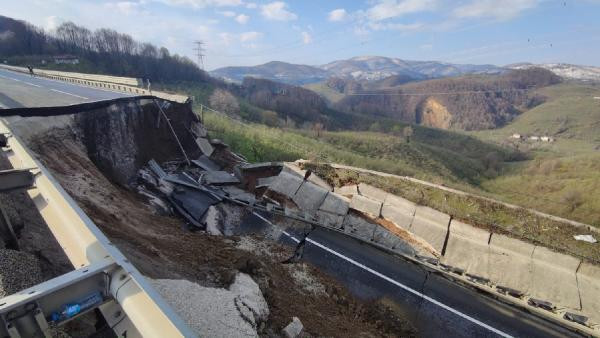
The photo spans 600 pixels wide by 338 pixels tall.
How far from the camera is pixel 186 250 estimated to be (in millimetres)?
7598

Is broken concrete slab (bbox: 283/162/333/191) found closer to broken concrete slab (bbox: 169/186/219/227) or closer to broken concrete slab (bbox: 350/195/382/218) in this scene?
broken concrete slab (bbox: 350/195/382/218)

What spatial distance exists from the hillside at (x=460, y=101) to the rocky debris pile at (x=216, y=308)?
112854 millimetres

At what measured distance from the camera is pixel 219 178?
49.3ft

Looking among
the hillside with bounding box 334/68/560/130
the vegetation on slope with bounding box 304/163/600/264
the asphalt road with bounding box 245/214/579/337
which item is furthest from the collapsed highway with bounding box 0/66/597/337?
the hillside with bounding box 334/68/560/130

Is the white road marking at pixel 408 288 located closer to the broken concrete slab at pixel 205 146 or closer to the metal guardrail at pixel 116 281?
the broken concrete slab at pixel 205 146

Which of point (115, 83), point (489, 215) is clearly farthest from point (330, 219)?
point (115, 83)

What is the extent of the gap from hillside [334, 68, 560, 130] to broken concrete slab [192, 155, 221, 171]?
102466mm

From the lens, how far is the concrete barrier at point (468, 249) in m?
10.8

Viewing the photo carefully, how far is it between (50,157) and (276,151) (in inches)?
545

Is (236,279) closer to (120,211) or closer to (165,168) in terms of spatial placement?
(120,211)

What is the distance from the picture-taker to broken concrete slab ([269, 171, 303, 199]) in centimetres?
1440

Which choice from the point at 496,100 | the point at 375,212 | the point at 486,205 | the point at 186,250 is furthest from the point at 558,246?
the point at 496,100

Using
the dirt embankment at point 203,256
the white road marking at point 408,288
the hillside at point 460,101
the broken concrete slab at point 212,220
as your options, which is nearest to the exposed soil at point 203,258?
the dirt embankment at point 203,256

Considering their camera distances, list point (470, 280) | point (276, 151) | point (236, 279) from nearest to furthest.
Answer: point (236, 279), point (470, 280), point (276, 151)
